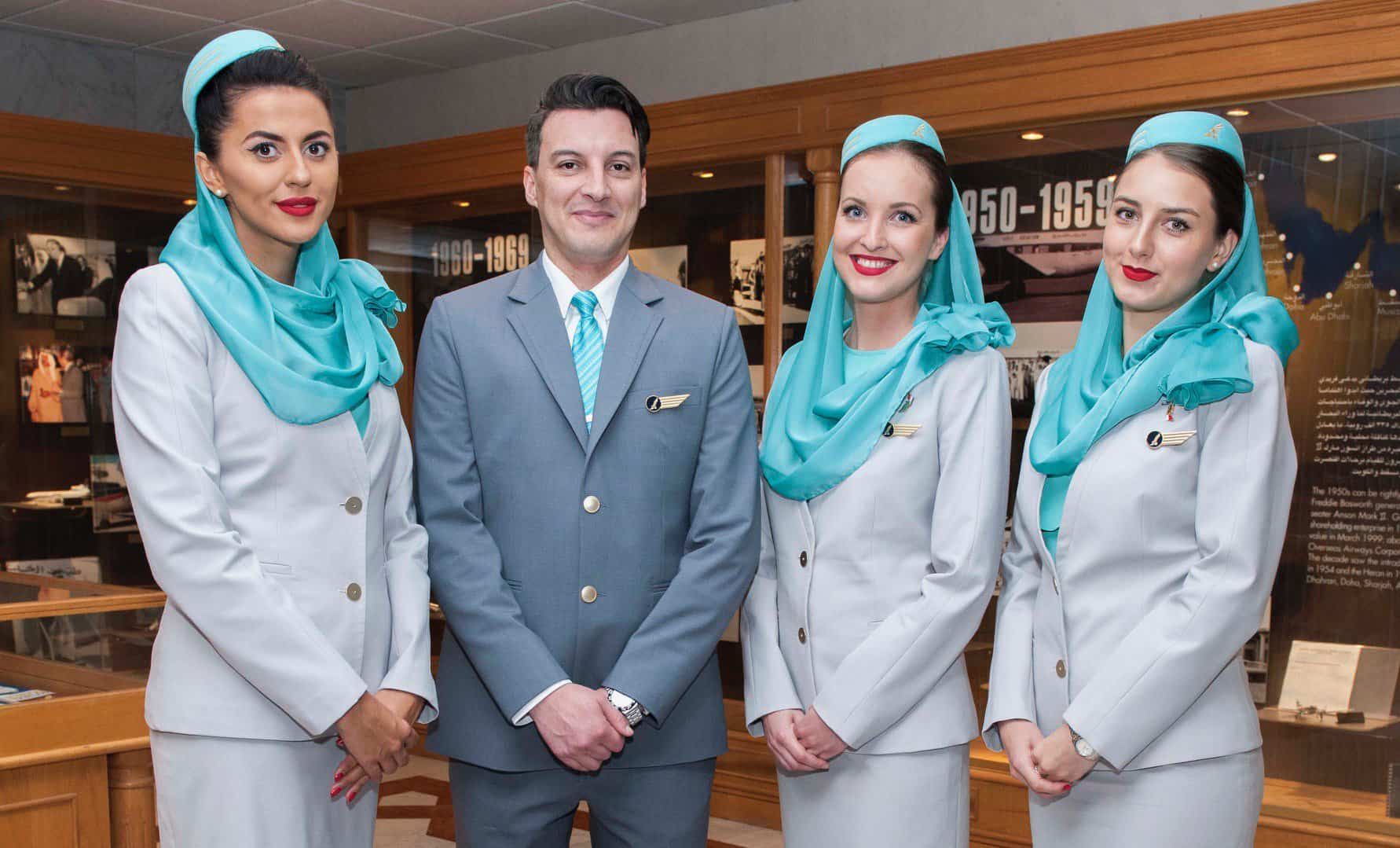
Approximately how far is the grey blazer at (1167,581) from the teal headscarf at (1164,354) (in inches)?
1.6

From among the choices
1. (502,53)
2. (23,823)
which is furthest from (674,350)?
(502,53)

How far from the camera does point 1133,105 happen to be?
3963mm

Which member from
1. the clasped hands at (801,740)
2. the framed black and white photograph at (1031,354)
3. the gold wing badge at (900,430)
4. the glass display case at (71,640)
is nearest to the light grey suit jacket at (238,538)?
the clasped hands at (801,740)

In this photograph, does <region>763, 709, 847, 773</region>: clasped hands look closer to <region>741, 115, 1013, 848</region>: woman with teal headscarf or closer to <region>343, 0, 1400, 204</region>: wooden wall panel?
<region>741, 115, 1013, 848</region>: woman with teal headscarf

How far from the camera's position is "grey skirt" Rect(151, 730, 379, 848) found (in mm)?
2074

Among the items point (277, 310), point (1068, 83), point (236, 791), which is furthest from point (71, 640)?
point (1068, 83)

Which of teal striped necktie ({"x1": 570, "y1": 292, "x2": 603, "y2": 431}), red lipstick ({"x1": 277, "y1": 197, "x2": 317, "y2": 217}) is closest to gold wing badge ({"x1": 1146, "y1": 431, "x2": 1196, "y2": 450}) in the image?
teal striped necktie ({"x1": 570, "y1": 292, "x2": 603, "y2": 431})

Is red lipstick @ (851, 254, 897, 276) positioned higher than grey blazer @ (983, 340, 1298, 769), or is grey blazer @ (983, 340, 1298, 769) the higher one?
red lipstick @ (851, 254, 897, 276)

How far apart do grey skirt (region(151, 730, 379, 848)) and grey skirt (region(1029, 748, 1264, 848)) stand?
133cm

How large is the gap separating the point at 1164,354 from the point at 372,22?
4808 millimetres

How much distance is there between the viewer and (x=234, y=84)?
2174mm

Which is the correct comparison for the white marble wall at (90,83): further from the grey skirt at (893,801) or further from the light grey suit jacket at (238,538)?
the grey skirt at (893,801)

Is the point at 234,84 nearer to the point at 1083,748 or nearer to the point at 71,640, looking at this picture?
the point at 71,640

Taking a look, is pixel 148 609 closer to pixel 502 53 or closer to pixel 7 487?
pixel 7 487
